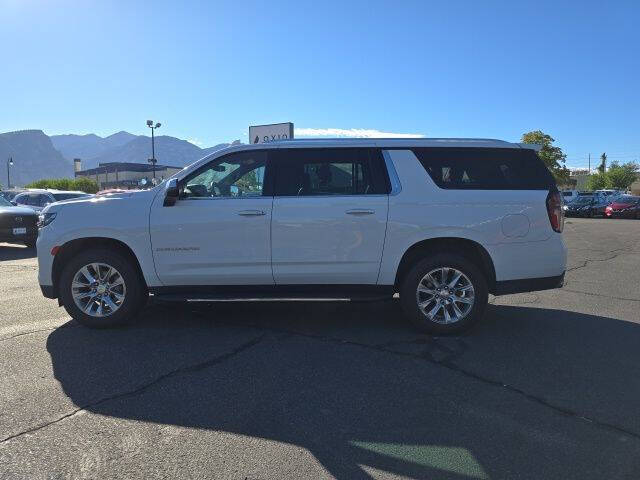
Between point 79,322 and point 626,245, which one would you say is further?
point 626,245

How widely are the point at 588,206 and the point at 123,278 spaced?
3907cm

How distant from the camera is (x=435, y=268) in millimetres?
5551

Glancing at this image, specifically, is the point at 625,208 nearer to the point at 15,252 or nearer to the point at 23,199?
the point at 23,199

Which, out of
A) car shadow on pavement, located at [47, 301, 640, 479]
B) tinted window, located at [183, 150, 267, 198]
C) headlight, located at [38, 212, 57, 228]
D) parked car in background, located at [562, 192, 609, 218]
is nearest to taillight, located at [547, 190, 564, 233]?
car shadow on pavement, located at [47, 301, 640, 479]

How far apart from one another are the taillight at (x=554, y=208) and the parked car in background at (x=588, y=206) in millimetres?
36508

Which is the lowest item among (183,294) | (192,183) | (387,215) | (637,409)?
(637,409)

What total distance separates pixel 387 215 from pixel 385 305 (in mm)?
1976

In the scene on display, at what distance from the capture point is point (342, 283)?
565 centimetres

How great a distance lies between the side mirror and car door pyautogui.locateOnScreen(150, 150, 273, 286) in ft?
0.13

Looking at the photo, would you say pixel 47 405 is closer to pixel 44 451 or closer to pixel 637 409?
pixel 44 451

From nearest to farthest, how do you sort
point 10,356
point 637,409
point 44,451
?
point 44,451 < point 637,409 < point 10,356

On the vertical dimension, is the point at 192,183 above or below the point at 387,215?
above

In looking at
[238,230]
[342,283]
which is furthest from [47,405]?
[342,283]

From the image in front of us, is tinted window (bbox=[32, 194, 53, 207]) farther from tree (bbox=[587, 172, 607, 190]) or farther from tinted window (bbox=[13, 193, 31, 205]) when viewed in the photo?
tree (bbox=[587, 172, 607, 190])
